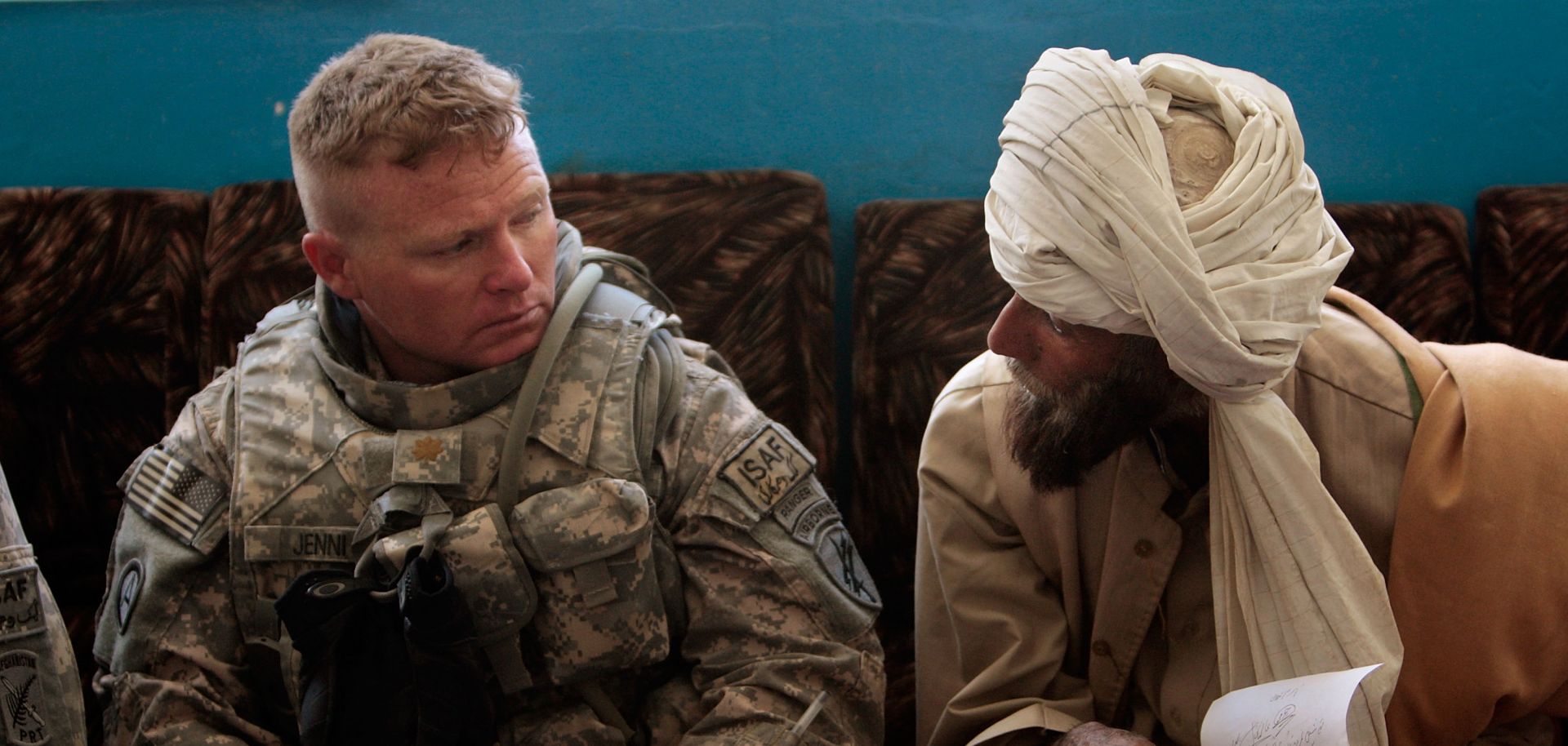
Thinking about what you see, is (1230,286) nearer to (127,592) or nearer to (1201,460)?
(1201,460)

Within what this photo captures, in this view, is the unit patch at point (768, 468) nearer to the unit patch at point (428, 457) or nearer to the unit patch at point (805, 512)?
the unit patch at point (805, 512)

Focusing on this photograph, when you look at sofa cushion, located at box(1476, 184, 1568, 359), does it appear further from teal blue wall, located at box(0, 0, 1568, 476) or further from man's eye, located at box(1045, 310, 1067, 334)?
man's eye, located at box(1045, 310, 1067, 334)

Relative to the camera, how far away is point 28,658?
1213 millimetres

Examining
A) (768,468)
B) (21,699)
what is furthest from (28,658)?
(768,468)

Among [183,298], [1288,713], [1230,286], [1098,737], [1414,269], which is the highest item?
[1230,286]

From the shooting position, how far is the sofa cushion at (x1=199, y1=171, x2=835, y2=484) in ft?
7.13

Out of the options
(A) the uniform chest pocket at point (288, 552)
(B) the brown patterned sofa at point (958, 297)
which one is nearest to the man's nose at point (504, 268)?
(A) the uniform chest pocket at point (288, 552)

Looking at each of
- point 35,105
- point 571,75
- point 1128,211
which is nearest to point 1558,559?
point 1128,211

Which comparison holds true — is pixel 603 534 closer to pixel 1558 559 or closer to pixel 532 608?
pixel 532 608

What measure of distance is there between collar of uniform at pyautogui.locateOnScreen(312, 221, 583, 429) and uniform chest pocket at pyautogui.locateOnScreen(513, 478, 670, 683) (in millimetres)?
160

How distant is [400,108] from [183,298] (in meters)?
1.08

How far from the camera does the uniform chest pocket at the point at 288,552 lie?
1513 millimetres

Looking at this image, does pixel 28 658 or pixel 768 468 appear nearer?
pixel 28 658

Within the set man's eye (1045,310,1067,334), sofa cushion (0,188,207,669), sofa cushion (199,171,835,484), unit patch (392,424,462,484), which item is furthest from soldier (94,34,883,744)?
sofa cushion (0,188,207,669)
